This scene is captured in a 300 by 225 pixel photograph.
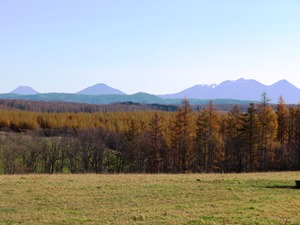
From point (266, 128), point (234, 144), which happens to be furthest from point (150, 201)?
point (234, 144)

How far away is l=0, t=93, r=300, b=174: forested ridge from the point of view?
193 ft

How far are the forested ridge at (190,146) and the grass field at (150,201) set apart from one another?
28.8m

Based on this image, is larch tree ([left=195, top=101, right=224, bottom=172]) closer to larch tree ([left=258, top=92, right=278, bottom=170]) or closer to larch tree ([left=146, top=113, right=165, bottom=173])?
larch tree ([left=146, top=113, right=165, bottom=173])

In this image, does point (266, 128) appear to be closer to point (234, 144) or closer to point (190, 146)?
point (234, 144)

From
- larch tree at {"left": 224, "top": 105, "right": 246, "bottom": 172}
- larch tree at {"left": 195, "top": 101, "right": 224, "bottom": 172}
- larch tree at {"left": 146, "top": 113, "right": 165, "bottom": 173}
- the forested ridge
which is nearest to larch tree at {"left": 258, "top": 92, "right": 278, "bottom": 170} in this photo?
the forested ridge

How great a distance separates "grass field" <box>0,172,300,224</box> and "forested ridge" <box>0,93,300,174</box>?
2877 centimetres

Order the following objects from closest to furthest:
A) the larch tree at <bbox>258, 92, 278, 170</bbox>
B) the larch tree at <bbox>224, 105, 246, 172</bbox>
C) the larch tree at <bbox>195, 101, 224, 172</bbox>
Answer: the larch tree at <bbox>258, 92, 278, 170</bbox> < the larch tree at <bbox>195, 101, 224, 172</bbox> < the larch tree at <bbox>224, 105, 246, 172</bbox>

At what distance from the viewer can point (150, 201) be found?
20.4 metres

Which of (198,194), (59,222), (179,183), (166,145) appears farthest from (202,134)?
(59,222)

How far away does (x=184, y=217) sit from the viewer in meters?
15.3

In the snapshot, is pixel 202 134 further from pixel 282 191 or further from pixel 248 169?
pixel 282 191

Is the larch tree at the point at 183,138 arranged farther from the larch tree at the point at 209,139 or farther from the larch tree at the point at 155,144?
the larch tree at the point at 155,144

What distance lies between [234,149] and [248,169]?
5.91 metres

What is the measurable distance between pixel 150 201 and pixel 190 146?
40.9m
